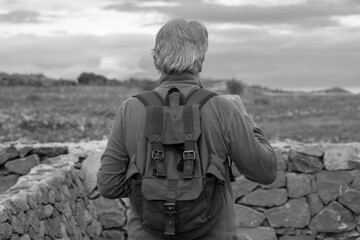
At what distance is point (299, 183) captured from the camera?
26.5 feet

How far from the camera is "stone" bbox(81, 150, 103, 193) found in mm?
8000

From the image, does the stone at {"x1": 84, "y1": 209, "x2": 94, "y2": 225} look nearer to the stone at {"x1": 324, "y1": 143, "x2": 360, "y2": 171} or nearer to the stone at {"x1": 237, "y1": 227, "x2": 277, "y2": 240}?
the stone at {"x1": 237, "y1": 227, "x2": 277, "y2": 240}

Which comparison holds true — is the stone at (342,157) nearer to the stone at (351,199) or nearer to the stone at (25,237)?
the stone at (351,199)

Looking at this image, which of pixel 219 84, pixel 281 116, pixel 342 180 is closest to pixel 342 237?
pixel 342 180

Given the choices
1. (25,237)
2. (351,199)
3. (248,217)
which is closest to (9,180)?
(248,217)

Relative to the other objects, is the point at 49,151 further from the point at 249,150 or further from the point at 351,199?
the point at 249,150

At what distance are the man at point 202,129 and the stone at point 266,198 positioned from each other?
15.1 ft

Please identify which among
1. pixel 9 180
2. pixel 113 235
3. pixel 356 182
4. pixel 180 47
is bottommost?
pixel 113 235

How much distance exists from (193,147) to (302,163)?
489 cm

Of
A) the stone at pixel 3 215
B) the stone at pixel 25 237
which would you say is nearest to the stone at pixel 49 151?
the stone at pixel 25 237

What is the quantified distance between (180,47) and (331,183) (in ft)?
A: 16.4

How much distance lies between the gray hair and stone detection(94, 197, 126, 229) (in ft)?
15.7

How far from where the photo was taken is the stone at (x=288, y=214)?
8.08 meters

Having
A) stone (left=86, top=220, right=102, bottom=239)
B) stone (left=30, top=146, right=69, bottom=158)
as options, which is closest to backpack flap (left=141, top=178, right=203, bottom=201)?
stone (left=86, top=220, right=102, bottom=239)
